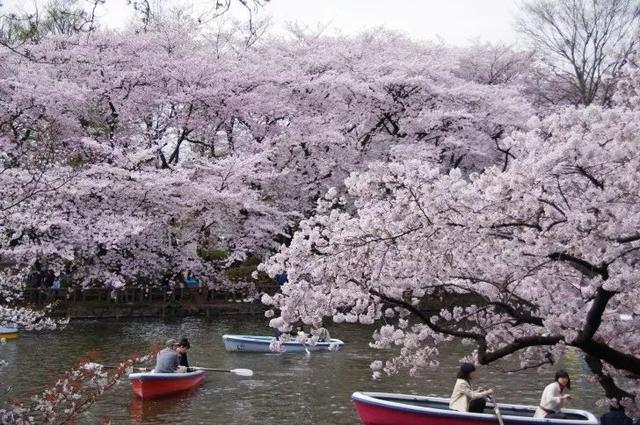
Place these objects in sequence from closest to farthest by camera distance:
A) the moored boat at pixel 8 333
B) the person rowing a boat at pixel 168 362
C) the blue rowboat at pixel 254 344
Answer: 1. the person rowing a boat at pixel 168 362
2. the blue rowboat at pixel 254 344
3. the moored boat at pixel 8 333

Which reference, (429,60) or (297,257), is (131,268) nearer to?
(429,60)

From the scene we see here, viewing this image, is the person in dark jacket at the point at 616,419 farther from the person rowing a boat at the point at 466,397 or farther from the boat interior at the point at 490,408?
the person rowing a boat at the point at 466,397

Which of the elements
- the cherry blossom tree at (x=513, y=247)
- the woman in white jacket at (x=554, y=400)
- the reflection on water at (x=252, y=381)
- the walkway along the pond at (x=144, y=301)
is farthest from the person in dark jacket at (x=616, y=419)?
the walkway along the pond at (x=144, y=301)

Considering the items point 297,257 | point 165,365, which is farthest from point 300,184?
point 297,257

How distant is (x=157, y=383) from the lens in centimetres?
1688

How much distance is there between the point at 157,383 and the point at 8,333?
923 cm

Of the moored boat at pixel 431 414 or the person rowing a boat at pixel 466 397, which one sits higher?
the person rowing a boat at pixel 466 397

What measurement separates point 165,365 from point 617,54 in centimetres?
1103

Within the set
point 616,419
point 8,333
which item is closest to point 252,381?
point 8,333

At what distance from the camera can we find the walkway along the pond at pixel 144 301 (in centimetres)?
3089

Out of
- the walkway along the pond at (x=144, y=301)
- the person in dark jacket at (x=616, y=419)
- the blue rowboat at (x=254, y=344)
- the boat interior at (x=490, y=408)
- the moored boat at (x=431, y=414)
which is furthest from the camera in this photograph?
the walkway along the pond at (x=144, y=301)

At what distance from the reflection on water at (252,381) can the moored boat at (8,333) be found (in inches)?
11.8

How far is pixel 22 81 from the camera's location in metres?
31.9

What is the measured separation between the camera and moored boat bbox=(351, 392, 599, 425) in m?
12.2
